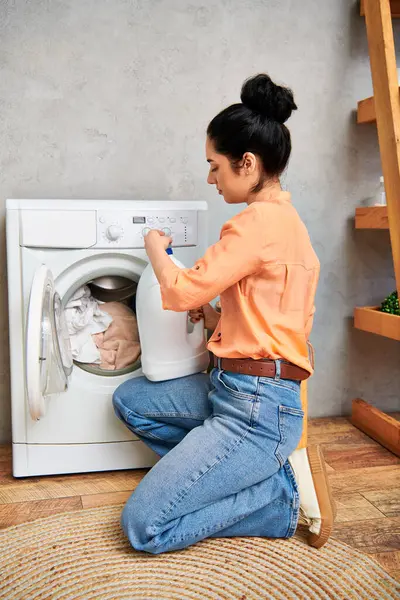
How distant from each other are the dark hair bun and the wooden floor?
41.4 inches

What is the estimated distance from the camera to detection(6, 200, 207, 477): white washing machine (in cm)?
182

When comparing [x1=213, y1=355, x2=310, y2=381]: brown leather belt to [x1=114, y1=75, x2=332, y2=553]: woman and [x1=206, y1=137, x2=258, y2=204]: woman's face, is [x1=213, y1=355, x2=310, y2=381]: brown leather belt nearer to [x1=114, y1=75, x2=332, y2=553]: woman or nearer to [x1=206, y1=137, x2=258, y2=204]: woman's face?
[x1=114, y1=75, x2=332, y2=553]: woman

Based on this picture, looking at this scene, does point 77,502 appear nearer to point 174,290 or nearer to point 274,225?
point 174,290

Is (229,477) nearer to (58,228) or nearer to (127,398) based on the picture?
(127,398)

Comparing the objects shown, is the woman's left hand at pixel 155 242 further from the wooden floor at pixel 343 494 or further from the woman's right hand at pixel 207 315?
the wooden floor at pixel 343 494

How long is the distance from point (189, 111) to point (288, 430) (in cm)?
127

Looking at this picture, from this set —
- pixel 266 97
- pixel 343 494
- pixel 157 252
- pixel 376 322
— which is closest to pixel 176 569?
pixel 343 494

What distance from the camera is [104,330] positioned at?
77.1 inches

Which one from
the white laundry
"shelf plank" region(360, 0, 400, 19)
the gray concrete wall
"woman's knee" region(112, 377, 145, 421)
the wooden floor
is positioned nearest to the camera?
the wooden floor

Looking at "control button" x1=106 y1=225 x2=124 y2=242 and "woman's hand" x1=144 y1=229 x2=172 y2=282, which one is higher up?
"control button" x1=106 y1=225 x2=124 y2=242

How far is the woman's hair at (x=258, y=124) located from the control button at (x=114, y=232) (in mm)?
493

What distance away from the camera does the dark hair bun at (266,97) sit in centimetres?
144

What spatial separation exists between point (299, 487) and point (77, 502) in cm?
64

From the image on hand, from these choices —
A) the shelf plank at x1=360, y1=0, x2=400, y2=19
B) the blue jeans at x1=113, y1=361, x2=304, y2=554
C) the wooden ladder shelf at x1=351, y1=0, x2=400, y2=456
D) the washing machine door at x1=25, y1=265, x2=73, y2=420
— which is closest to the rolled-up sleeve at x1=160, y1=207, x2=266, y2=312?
the blue jeans at x1=113, y1=361, x2=304, y2=554
